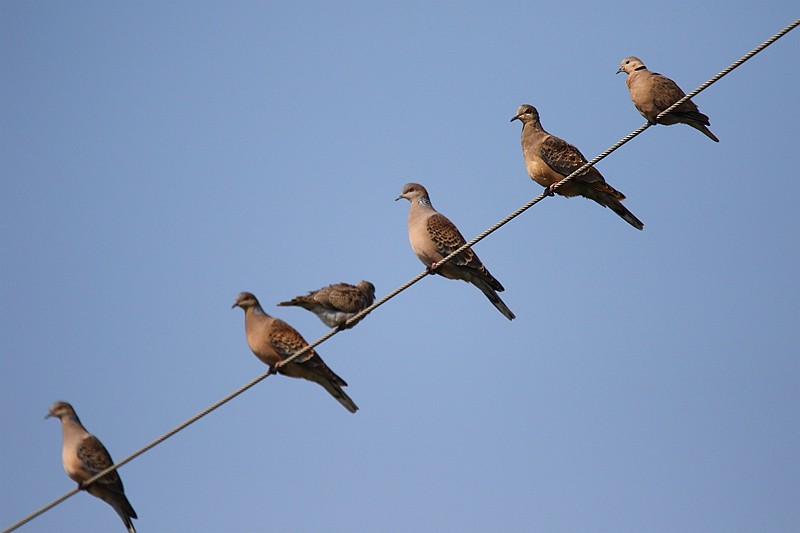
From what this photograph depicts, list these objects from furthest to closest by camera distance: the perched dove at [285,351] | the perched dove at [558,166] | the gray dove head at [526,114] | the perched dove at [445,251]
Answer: the gray dove head at [526,114] < the perched dove at [445,251] < the perched dove at [558,166] < the perched dove at [285,351]

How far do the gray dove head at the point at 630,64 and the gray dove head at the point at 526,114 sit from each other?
0.97 m

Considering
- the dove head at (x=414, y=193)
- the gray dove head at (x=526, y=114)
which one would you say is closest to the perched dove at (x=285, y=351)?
the dove head at (x=414, y=193)

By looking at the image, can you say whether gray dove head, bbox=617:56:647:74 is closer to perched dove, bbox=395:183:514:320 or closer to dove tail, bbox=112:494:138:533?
perched dove, bbox=395:183:514:320

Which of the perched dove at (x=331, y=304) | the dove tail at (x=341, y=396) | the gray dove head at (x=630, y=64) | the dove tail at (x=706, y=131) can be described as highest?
the gray dove head at (x=630, y=64)

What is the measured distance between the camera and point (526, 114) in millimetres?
11719

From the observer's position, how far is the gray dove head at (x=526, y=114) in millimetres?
11688

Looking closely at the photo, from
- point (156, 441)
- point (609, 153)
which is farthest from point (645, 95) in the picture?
point (156, 441)

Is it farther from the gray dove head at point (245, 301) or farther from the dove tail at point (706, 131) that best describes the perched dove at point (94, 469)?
the dove tail at point (706, 131)

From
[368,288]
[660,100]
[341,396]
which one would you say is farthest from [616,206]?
[341,396]

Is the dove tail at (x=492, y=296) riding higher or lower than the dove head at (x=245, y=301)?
lower

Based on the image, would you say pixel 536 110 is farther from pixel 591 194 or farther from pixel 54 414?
pixel 54 414

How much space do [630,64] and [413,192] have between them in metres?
2.44

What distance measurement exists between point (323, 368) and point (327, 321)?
1139 millimetres

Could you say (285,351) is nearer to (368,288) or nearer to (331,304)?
(331,304)
